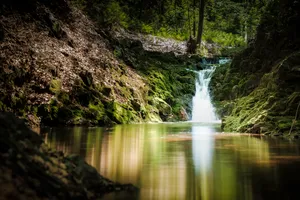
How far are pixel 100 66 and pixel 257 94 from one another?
8858 mm

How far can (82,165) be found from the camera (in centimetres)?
332

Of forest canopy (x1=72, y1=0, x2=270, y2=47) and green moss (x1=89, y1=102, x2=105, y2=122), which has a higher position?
forest canopy (x1=72, y1=0, x2=270, y2=47)

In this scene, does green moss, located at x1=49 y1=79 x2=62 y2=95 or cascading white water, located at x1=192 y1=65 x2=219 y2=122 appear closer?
green moss, located at x1=49 y1=79 x2=62 y2=95

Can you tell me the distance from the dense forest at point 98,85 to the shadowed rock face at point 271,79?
39 mm

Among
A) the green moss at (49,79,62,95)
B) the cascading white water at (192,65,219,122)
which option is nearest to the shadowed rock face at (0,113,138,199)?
the green moss at (49,79,62,95)

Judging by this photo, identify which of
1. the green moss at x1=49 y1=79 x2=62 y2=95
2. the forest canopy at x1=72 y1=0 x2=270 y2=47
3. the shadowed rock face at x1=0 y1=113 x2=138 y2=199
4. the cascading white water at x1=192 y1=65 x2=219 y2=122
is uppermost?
the forest canopy at x1=72 y1=0 x2=270 y2=47

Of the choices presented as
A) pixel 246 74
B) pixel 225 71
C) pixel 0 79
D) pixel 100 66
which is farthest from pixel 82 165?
pixel 225 71

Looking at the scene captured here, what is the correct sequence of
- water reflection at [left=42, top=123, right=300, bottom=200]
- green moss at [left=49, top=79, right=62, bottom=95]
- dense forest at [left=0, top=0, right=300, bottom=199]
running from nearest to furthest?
dense forest at [left=0, top=0, right=300, bottom=199] < water reflection at [left=42, top=123, right=300, bottom=200] < green moss at [left=49, top=79, right=62, bottom=95]

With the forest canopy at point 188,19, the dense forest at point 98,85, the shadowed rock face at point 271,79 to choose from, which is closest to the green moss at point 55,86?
the dense forest at point 98,85

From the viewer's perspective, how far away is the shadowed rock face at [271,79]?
1082 cm

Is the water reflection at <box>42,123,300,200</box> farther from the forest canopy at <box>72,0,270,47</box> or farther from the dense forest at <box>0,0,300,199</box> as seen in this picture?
the forest canopy at <box>72,0,270,47</box>

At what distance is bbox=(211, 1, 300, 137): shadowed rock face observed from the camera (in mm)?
10820

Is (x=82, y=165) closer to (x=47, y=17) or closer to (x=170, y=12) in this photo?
(x=47, y=17)

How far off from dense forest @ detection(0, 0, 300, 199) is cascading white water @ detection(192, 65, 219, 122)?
427 millimetres
